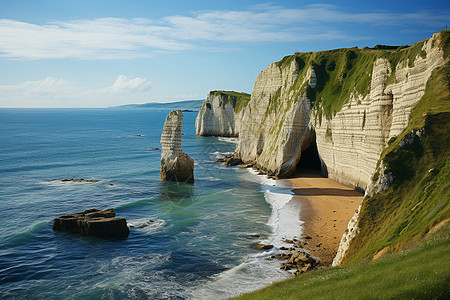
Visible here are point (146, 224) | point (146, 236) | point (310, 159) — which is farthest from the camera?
point (310, 159)

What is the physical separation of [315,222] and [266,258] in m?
7.46

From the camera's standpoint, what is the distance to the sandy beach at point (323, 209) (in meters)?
22.5

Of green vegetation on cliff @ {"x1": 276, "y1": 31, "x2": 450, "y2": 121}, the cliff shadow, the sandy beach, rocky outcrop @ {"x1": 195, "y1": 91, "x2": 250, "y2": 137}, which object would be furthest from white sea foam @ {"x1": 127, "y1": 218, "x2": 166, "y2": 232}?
rocky outcrop @ {"x1": 195, "y1": 91, "x2": 250, "y2": 137}

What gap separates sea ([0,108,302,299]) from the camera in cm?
1834

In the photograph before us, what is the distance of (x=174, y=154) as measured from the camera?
140ft

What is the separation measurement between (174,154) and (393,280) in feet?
111

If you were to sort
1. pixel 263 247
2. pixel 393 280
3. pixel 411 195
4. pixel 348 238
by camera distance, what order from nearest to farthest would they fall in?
pixel 393 280, pixel 411 195, pixel 348 238, pixel 263 247

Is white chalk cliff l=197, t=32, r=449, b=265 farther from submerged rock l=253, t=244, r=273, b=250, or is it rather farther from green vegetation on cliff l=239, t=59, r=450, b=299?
submerged rock l=253, t=244, r=273, b=250

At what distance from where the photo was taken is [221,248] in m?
22.8

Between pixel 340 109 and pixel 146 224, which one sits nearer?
pixel 146 224

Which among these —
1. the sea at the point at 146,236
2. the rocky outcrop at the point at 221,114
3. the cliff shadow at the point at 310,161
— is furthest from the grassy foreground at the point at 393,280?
the rocky outcrop at the point at 221,114

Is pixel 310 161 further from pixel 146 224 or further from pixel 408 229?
pixel 408 229

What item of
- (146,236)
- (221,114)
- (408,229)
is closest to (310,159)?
(146,236)

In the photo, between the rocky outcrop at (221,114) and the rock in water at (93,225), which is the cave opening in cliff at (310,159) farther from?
the rocky outcrop at (221,114)
